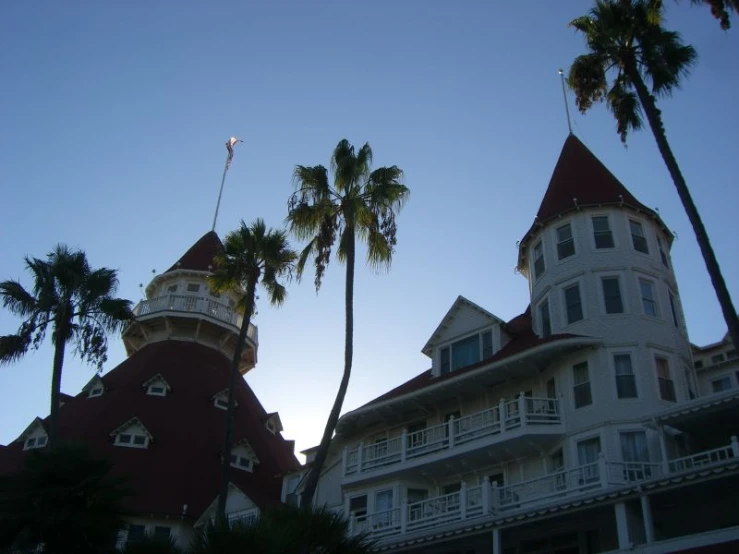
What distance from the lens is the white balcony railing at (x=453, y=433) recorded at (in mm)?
29359

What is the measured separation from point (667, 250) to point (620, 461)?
1132cm

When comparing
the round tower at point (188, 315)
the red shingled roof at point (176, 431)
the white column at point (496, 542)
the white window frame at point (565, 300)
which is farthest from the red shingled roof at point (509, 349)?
the round tower at point (188, 315)

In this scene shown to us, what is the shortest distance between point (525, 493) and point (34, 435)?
28.8 meters

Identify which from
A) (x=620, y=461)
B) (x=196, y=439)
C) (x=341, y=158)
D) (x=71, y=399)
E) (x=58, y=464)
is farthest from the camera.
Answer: (x=71, y=399)

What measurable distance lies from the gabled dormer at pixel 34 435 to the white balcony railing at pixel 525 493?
2118cm

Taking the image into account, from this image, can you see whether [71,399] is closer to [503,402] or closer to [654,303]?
[503,402]

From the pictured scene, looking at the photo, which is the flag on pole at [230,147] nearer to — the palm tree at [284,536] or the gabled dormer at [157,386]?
the gabled dormer at [157,386]

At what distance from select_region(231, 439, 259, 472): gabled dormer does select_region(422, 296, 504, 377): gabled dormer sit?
15240 mm

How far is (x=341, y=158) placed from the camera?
33.9 metres

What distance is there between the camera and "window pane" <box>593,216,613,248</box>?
32.4m

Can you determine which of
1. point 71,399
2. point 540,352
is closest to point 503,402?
point 540,352

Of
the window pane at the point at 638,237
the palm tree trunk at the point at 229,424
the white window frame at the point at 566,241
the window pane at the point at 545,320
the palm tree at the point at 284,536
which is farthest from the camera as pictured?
the white window frame at the point at 566,241

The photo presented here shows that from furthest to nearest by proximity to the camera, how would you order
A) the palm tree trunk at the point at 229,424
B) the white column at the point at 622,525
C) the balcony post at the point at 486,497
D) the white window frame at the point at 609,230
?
1. the white window frame at the point at 609,230
2. the palm tree trunk at the point at 229,424
3. the balcony post at the point at 486,497
4. the white column at the point at 622,525

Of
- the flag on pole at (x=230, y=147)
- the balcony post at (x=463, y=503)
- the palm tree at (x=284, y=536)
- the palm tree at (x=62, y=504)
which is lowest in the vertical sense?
the palm tree at (x=284, y=536)
